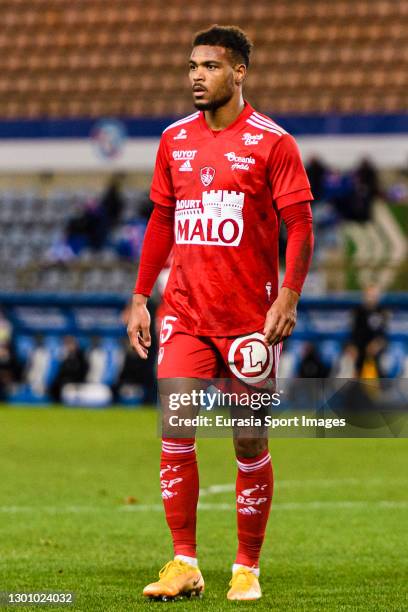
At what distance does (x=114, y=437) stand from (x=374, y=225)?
10.0 metres

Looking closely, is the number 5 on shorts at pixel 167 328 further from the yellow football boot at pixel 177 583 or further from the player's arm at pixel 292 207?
the yellow football boot at pixel 177 583

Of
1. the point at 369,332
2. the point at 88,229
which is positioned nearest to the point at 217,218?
the point at 369,332

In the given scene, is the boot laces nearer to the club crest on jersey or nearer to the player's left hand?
the player's left hand

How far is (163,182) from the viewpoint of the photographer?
581 centimetres

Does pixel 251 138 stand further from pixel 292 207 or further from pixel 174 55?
pixel 174 55

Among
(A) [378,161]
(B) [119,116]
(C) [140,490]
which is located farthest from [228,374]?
(B) [119,116]

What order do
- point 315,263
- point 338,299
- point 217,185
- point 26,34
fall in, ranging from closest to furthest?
point 217,185, point 338,299, point 315,263, point 26,34

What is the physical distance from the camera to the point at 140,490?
9.95m

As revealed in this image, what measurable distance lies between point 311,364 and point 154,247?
13.2 meters

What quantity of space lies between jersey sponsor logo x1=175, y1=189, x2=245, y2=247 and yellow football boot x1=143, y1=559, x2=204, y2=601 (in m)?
1.26

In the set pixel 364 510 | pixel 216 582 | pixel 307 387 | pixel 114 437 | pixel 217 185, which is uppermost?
pixel 217 185

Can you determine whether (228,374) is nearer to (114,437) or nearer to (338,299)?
(114,437)

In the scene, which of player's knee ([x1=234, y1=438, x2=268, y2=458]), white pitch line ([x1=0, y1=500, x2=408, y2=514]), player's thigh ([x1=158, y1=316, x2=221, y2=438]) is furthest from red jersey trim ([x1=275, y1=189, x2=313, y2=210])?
white pitch line ([x1=0, y1=500, x2=408, y2=514])

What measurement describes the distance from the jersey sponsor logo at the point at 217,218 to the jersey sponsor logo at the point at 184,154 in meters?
0.17
